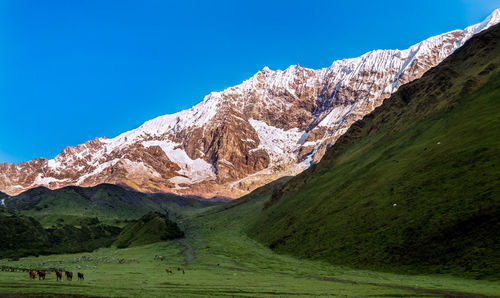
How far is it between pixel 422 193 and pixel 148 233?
12339 centimetres

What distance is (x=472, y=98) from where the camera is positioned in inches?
4409

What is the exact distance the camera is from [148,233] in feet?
516

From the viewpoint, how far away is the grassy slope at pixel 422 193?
6006 centimetres

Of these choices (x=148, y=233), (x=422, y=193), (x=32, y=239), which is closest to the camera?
(x=422, y=193)

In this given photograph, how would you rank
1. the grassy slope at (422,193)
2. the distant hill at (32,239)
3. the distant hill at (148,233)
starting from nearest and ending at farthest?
the grassy slope at (422,193)
the distant hill at (32,239)
the distant hill at (148,233)

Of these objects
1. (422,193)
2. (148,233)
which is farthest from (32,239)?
(422,193)

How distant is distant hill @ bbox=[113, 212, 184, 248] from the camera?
150387 mm

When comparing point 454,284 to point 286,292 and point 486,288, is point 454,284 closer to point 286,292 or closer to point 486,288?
point 486,288

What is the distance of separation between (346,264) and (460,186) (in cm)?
2990

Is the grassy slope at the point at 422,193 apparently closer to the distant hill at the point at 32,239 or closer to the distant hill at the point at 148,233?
the distant hill at the point at 148,233

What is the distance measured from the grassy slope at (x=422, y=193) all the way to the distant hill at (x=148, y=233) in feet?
148

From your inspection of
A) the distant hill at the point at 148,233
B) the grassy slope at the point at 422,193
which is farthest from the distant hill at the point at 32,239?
the grassy slope at the point at 422,193

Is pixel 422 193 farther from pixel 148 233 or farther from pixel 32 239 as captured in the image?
pixel 32 239

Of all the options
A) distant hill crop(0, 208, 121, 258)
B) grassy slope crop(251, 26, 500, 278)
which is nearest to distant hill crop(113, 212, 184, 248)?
distant hill crop(0, 208, 121, 258)
